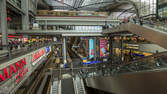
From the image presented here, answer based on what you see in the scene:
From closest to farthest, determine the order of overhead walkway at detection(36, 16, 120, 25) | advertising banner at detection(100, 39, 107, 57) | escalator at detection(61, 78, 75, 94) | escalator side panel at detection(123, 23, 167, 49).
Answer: escalator side panel at detection(123, 23, 167, 49) → escalator at detection(61, 78, 75, 94) → advertising banner at detection(100, 39, 107, 57) → overhead walkway at detection(36, 16, 120, 25)

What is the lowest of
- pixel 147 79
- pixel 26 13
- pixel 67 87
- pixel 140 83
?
pixel 67 87

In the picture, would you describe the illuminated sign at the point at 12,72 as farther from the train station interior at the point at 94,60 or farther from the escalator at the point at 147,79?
the escalator at the point at 147,79

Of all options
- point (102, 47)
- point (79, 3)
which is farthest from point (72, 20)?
point (79, 3)

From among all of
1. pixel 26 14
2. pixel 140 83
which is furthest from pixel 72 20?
pixel 140 83

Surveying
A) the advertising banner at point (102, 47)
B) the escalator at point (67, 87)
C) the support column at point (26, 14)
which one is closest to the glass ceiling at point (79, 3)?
the support column at point (26, 14)

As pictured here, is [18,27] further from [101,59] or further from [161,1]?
[161,1]

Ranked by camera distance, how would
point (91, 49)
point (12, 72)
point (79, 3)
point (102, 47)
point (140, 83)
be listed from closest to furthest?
1. point (140, 83)
2. point (12, 72)
3. point (102, 47)
4. point (91, 49)
5. point (79, 3)

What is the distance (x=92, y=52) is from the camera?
1734 centimetres

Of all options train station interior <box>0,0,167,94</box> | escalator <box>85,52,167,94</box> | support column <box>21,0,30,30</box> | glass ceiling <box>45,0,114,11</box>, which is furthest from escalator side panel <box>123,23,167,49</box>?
glass ceiling <box>45,0,114,11</box>

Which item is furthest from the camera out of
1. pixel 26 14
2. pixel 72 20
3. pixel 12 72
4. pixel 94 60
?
pixel 72 20

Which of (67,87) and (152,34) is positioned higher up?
(152,34)

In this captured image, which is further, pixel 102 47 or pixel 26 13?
pixel 102 47

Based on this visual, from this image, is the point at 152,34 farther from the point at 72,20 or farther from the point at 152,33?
the point at 72,20

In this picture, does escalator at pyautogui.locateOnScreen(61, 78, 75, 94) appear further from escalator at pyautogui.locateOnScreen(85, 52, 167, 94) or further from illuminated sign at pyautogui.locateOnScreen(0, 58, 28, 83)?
illuminated sign at pyautogui.locateOnScreen(0, 58, 28, 83)
